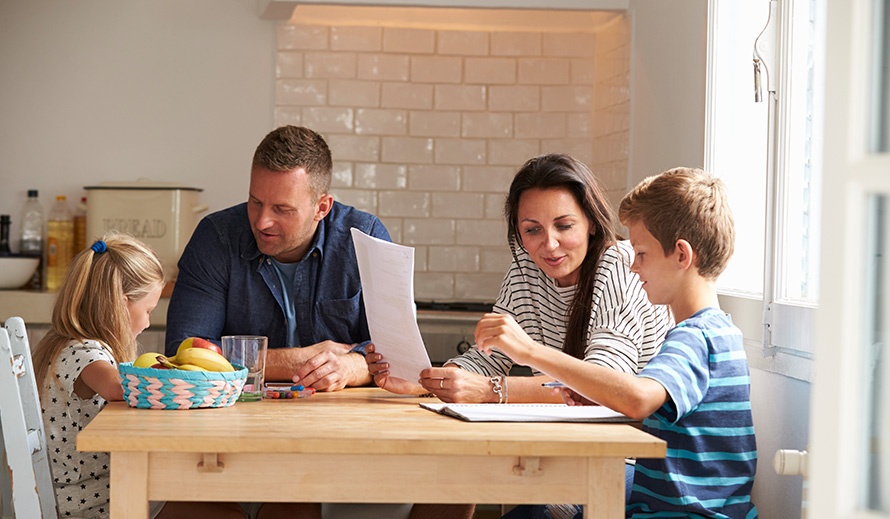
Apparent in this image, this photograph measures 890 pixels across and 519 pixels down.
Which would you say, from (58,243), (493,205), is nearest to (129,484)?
(58,243)

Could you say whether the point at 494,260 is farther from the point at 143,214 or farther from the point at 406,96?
the point at 143,214

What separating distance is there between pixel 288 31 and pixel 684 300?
2.80m

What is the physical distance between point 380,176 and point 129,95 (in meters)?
1.19

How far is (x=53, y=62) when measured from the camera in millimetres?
3889

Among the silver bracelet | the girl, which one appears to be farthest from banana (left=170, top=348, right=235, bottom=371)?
the silver bracelet

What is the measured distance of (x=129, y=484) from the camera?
4.34 ft

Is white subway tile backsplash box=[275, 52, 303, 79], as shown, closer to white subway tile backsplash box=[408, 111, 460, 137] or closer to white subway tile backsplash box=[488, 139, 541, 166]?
white subway tile backsplash box=[408, 111, 460, 137]

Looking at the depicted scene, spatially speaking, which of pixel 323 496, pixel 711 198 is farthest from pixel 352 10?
pixel 323 496

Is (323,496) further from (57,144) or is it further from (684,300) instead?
(57,144)

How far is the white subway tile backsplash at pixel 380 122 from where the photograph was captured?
3.98 m

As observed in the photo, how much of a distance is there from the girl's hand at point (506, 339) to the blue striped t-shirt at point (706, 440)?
0.74 feet

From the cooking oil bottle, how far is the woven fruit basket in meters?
2.39

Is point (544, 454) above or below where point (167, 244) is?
below

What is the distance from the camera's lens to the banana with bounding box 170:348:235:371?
1.62 m
